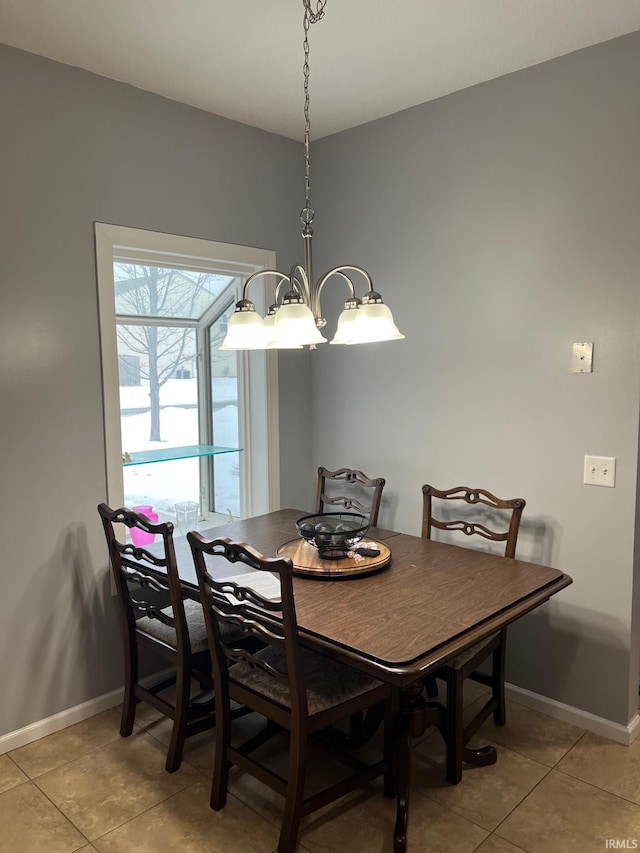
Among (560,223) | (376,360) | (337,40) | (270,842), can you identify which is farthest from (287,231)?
(270,842)

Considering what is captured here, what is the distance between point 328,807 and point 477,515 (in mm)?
1331

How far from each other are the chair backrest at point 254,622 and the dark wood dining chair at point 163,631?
0.73ft

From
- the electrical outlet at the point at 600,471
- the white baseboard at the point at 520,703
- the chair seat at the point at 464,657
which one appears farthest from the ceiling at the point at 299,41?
the white baseboard at the point at 520,703

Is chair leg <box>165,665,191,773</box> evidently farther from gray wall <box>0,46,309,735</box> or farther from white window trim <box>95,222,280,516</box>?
white window trim <box>95,222,280,516</box>

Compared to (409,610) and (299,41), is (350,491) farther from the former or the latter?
Answer: (299,41)

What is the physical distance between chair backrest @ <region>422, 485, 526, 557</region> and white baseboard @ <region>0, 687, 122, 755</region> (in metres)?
1.58

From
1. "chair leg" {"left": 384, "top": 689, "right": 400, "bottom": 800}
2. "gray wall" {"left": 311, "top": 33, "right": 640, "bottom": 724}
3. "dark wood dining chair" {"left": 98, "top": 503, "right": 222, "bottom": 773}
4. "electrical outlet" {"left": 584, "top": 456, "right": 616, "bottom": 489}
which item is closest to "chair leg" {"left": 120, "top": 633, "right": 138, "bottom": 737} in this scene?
"dark wood dining chair" {"left": 98, "top": 503, "right": 222, "bottom": 773}

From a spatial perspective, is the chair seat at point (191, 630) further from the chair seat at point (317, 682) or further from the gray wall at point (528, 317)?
the gray wall at point (528, 317)

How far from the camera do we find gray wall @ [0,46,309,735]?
237 centimetres

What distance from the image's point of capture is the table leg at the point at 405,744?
189 cm

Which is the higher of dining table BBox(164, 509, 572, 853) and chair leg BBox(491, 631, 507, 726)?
dining table BBox(164, 509, 572, 853)

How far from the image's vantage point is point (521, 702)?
274cm

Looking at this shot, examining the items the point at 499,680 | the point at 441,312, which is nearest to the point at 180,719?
the point at 499,680

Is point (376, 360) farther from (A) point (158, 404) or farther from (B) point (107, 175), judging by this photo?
(B) point (107, 175)
